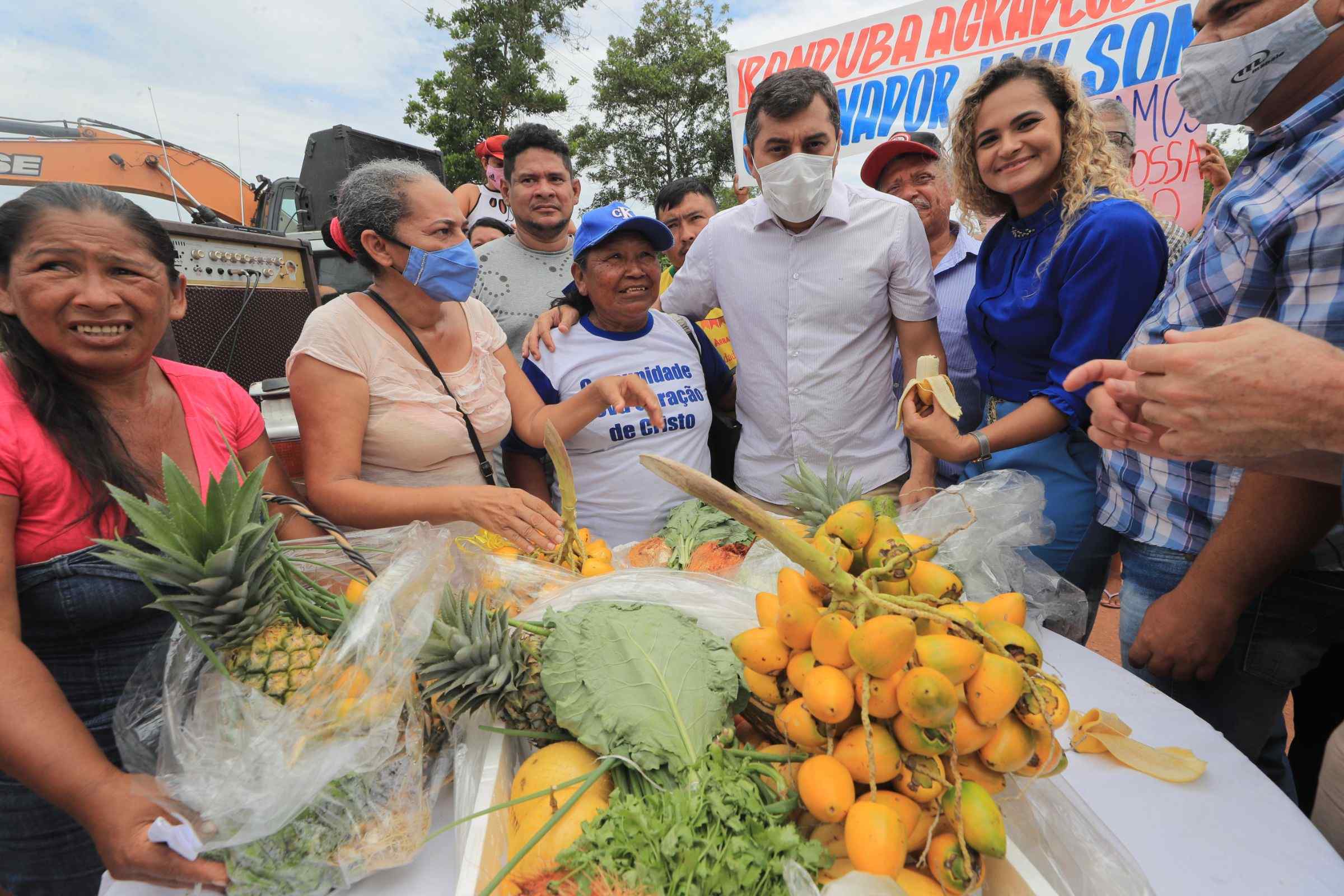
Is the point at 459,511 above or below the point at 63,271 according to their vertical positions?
below

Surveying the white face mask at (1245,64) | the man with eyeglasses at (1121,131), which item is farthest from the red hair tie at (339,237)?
the man with eyeglasses at (1121,131)

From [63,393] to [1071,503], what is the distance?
111 inches

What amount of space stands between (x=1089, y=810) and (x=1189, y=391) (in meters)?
0.75

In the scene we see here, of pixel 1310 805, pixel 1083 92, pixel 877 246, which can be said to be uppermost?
pixel 1083 92

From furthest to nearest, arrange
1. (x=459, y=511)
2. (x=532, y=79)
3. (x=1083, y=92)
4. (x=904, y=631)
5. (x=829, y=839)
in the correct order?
1. (x=532, y=79)
2. (x=1083, y=92)
3. (x=459, y=511)
4. (x=829, y=839)
5. (x=904, y=631)

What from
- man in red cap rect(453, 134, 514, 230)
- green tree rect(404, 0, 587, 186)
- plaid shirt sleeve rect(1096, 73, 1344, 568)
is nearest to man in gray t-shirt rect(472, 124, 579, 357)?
man in red cap rect(453, 134, 514, 230)

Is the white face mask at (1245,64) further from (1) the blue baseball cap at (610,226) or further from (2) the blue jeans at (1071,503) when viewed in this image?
(1) the blue baseball cap at (610,226)

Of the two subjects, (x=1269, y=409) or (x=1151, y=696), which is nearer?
(x=1269, y=409)

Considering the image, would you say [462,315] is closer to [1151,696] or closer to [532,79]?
[1151,696]

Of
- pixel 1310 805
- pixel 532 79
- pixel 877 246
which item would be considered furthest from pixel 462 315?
pixel 532 79

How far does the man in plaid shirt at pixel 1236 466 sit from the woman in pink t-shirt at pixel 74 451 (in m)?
2.26

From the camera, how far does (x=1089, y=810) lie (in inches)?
41.3

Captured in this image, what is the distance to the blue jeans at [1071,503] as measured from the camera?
2.10 metres

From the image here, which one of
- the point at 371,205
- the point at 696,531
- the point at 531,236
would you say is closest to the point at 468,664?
the point at 696,531
